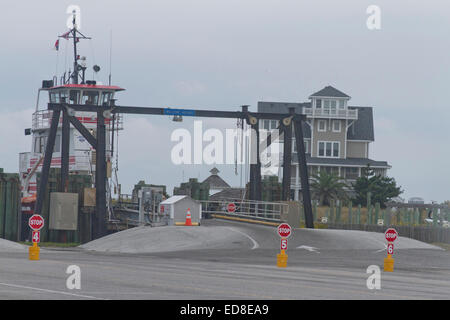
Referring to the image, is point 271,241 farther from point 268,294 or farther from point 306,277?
point 268,294

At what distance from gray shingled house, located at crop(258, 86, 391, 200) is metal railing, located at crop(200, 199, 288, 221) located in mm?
47107

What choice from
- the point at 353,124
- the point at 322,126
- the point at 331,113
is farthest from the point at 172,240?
the point at 353,124

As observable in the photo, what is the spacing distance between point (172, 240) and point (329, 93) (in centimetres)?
6392

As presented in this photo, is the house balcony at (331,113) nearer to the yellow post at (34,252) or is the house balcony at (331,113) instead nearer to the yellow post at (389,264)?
the yellow post at (389,264)

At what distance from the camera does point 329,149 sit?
9869cm

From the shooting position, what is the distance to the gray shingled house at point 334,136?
97312mm

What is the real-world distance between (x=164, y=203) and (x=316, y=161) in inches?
2232

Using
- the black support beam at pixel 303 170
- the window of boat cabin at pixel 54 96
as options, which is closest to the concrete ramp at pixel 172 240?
the black support beam at pixel 303 170

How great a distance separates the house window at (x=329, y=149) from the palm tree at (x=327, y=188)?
8.13 meters

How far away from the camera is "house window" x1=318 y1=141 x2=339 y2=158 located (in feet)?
323

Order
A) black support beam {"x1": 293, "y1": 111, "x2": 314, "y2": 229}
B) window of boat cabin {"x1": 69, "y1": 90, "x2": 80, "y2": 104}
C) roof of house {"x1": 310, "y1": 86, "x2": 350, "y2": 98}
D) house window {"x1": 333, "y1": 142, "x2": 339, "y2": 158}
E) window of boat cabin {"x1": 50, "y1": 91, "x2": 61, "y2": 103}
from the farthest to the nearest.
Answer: house window {"x1": 333, "y1": 142, "x2": 339, "y2": 158}
roof of house {"x1": 310, "y1": 86, "x2": 350, "y2": 98}
window of boat cabin {"x1": 50, "y1": 91, "x2": 61, "y2": 103}
window of boat cabin {"x1": 69, "y1": 90, "x2": 80, "y2": 104}
black support beam {"x1": 293, "y1": 111, "x2": 314, "y2": 229}

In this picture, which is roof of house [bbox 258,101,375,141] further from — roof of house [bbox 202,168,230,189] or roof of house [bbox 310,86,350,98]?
roof of house [bbox 202,168,230,189]

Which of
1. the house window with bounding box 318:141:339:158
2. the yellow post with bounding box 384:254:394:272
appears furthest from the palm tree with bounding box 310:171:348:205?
the yellow post with bounding box 384:254:394:272
